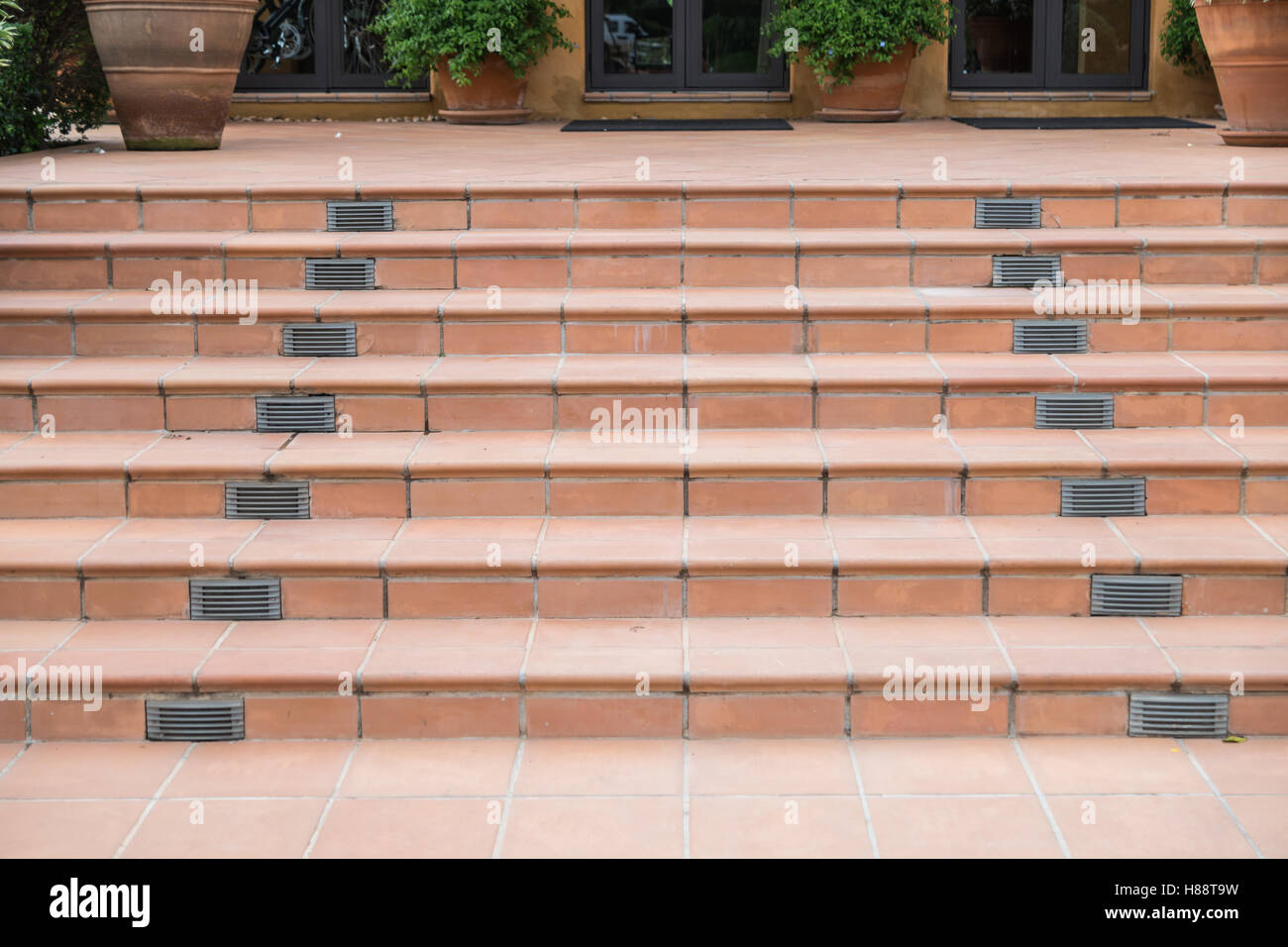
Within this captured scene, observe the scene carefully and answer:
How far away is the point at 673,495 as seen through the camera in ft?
14.2

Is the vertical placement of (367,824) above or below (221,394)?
below

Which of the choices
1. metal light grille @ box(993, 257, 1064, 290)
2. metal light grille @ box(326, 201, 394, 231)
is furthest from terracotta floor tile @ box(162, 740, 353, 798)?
metal light grille @ box(993, 257, 1064, 290)

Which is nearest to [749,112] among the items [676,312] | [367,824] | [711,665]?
[676,312]

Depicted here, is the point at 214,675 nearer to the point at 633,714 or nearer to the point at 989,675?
the point at 633,714

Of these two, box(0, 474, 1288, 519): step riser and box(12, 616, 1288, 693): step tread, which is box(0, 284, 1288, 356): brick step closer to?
box(0, 474, 1288, 519): step riser

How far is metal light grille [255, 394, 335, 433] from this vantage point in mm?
4582

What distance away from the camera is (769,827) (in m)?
3.29

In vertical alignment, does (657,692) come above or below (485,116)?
below

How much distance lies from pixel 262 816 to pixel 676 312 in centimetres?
225

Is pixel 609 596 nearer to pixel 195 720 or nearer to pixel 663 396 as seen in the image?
pixel 663 396

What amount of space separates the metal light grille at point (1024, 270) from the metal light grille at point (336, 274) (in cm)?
224

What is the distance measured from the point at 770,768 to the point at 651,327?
181cm

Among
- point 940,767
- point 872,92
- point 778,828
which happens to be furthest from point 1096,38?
point 778,828

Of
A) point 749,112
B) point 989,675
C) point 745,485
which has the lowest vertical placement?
point 989,675
